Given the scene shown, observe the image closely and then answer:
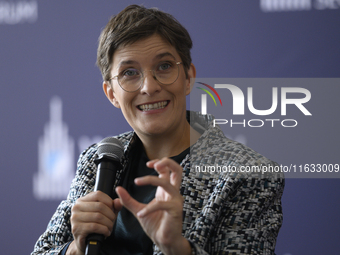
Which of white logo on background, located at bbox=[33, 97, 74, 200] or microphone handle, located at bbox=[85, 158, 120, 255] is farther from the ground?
white logo on background, located at bbox=[33, 97, 74, 200]

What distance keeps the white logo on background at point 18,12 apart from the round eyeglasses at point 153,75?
173cm

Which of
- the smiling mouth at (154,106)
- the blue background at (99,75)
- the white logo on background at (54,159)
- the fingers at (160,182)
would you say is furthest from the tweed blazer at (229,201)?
the white logo on background at (54,159)

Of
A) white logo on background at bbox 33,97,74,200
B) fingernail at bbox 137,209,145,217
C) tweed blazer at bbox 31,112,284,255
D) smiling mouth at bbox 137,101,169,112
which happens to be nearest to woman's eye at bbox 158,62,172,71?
smiling mouth at bbox 137,101,169,112

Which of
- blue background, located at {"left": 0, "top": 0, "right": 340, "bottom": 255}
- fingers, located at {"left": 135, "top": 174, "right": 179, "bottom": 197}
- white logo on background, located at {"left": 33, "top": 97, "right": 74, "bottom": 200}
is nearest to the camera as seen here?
fingers, located at {"left": 135, "top": 174, "right": 179, "bottom": 197}

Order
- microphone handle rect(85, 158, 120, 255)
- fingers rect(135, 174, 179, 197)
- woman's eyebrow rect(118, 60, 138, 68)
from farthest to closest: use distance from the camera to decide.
A: 1. woman's eyebrow rect(118, 60, 138, 68)
2. microphone handle rect(85, 158, 120, 255)
3. fingers rect(135, 174, 179, 197)

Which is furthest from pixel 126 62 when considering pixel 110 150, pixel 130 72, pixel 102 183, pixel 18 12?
pixel 18 12

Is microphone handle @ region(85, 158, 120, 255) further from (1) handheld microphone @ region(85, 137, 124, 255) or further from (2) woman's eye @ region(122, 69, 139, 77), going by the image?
(2) woman's eye @ region(122, 69, 139, 77)

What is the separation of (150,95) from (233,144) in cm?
36

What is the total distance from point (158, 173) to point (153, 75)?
14.3 inches

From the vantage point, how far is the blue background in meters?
2.21

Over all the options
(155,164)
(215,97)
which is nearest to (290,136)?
(215,97)

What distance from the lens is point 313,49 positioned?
2.25 metres

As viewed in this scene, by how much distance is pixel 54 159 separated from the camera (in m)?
2.56

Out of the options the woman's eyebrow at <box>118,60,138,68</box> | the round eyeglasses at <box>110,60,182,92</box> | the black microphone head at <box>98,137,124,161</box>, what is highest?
the woman's eyebrow at <box>118,60,138,68</box>
